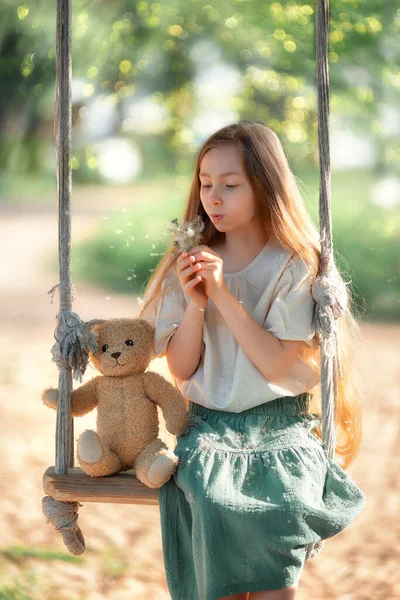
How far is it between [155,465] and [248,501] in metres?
0.19

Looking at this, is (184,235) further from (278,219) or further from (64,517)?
(64,517)

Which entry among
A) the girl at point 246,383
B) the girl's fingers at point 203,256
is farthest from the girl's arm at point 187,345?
the girl's fingers at point 203,256

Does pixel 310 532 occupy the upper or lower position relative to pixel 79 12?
lower

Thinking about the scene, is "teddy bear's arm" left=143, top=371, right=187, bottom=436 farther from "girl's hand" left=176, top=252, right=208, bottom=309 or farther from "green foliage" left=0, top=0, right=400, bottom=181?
"green foliage" left=0, top=0, right=400, bottom=181

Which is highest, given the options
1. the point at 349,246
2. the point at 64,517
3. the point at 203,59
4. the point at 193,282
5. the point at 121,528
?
the point at 203,59

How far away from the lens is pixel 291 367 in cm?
183

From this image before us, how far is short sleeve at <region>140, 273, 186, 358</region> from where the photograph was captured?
6.14 feet

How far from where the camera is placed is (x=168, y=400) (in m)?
1.80

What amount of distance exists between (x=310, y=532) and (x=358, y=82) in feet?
20.1

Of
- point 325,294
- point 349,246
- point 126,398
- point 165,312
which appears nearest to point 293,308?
point 325,294

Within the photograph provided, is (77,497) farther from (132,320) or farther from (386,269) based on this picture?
(386,269)

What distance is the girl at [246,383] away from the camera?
1.63 meters

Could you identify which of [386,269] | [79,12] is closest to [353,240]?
[386,269]

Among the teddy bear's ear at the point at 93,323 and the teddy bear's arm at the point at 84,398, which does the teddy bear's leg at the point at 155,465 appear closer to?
the teddy bear's arm at the point at 84,398
